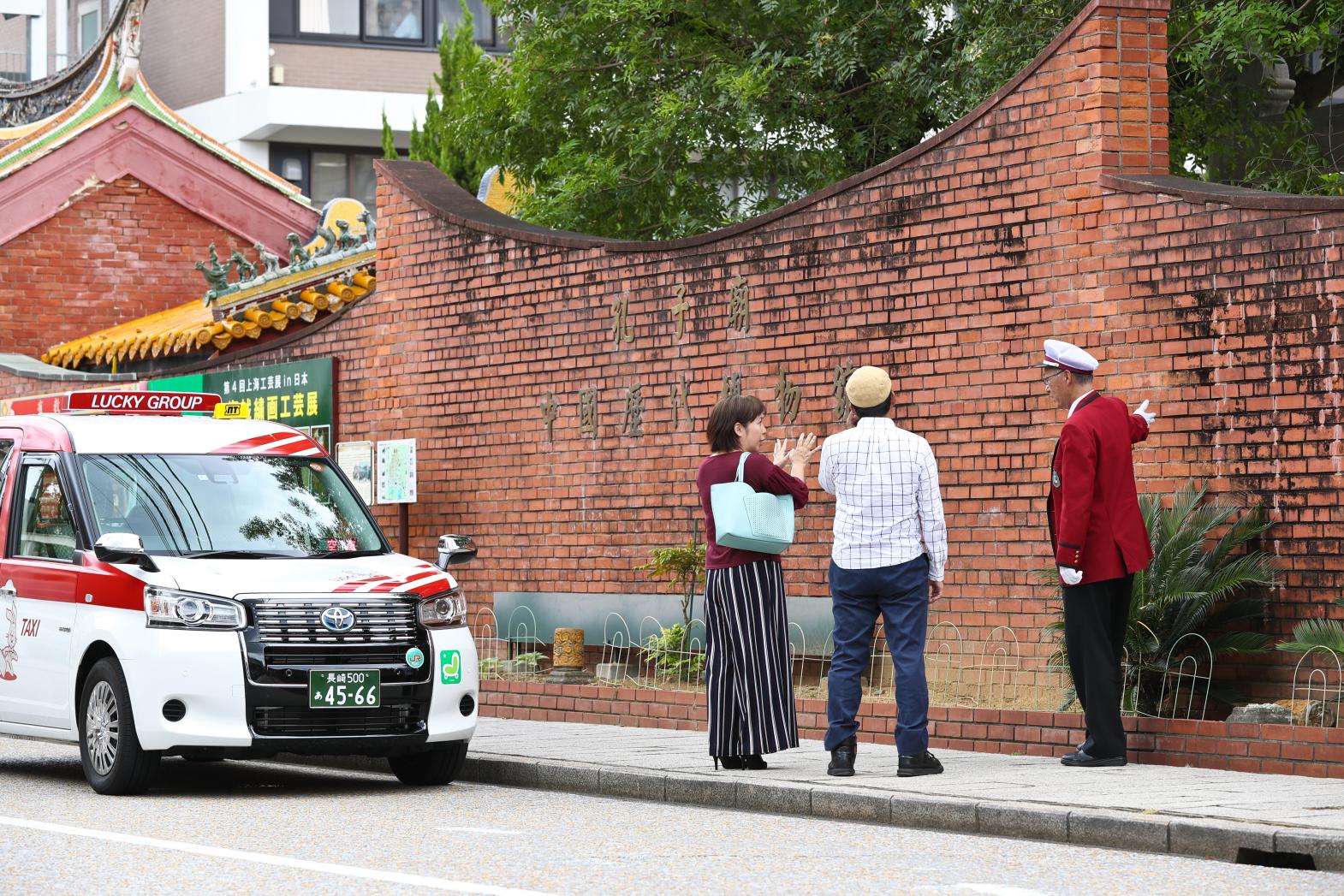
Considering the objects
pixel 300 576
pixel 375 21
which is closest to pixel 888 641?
pixel 300 576

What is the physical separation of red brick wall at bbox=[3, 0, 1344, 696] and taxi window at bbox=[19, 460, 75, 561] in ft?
14.5

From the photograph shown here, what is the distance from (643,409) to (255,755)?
4.83 m

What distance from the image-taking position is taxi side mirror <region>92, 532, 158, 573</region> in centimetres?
1019

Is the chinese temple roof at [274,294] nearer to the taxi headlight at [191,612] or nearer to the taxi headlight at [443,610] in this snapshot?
the taxi headlight at [443,610]

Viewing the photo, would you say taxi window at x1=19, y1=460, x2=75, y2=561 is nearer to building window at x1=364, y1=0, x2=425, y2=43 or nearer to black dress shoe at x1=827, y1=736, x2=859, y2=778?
black dress shoe at x1=827, y1=736, x2=859, y2=778

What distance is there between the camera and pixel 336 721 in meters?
10.2

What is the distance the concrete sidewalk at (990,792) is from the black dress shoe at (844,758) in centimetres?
6

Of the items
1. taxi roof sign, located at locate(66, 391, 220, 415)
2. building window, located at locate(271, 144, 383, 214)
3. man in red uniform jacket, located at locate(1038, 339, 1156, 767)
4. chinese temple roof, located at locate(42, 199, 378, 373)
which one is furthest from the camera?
building window, located at locate(271, 144, 383, 214)

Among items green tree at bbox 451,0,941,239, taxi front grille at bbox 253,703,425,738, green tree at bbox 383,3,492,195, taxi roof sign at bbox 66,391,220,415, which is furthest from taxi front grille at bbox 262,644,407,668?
green tree at bbox 383,3,492,195

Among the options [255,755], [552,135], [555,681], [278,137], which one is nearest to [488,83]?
[552,135]

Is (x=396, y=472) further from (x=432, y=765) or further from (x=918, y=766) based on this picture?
(x=918, y=766)

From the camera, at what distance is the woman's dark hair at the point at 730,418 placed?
1035 cm

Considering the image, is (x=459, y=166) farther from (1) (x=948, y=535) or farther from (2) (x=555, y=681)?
(1) (x=948, y=535)

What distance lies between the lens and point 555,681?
14.1 meters
